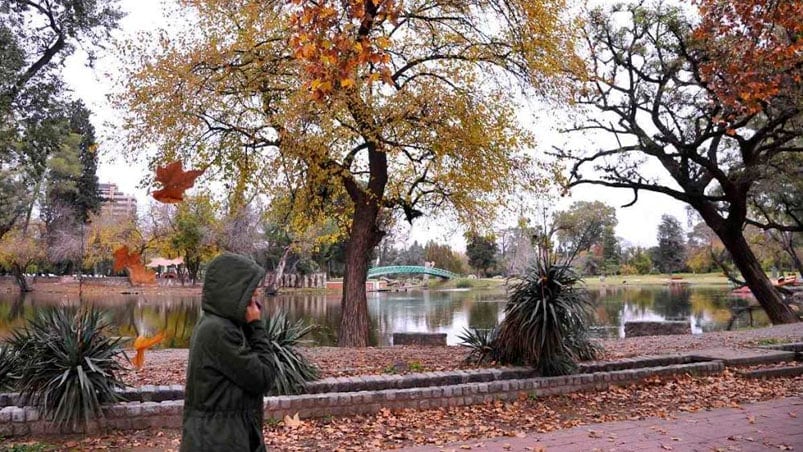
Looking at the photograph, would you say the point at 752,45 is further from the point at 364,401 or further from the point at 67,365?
the point at 67,365

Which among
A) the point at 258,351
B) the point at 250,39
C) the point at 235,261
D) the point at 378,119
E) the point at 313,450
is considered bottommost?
the point at 313,450

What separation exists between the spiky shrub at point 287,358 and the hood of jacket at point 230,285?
2.93 meters

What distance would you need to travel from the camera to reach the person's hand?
102 inches

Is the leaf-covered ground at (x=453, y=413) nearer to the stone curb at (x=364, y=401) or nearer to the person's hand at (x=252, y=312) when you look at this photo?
the stone curb at (x=364, y=401)

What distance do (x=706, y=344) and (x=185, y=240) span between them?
32790mm

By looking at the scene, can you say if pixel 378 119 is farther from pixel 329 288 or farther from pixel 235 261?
pixel 329 288

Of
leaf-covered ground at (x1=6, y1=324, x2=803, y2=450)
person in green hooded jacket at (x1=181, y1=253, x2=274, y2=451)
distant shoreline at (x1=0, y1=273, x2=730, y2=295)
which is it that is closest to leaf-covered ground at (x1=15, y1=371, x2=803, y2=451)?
leaf-covered ground at (x1=6, y1=324, x2=803, y2=450)

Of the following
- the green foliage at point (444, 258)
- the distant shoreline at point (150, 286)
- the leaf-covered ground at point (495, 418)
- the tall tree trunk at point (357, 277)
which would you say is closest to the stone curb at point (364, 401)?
the leaf-covered ground at point (495, 418)

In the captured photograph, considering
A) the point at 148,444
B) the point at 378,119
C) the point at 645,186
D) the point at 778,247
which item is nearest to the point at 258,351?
the point at 148,444

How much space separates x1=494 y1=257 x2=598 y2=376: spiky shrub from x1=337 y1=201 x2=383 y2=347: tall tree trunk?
4.79 metres

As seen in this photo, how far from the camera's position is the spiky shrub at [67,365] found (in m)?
4.80

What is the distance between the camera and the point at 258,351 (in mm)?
2602

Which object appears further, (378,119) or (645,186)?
(645,186)

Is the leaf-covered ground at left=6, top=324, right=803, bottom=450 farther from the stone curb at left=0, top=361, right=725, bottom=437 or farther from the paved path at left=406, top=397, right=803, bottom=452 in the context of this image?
the paved path at left=406, top=397, right=803, bottom=452
